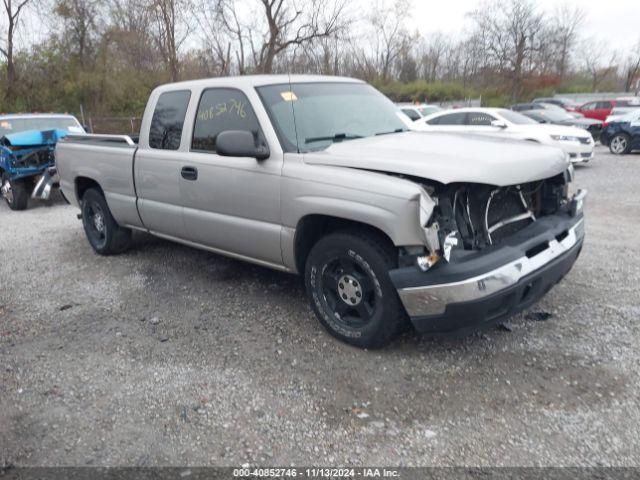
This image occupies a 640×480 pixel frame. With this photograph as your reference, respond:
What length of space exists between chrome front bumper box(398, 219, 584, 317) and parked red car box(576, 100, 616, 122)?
79.8 ft

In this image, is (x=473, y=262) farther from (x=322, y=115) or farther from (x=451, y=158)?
(x=322, y=115)

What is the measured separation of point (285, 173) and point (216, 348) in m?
1.39

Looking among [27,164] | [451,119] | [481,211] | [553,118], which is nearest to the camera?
[481,211]

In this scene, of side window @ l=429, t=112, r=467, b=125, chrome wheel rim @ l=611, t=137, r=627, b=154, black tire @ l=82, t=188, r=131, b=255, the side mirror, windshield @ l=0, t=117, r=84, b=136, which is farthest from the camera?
chrome wheel rim @ l=611, t=137, r=627, b=154

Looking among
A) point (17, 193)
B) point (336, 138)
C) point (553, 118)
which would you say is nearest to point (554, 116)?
point (553, 118)

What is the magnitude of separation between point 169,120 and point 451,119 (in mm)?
9737

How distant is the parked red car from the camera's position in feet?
79.6

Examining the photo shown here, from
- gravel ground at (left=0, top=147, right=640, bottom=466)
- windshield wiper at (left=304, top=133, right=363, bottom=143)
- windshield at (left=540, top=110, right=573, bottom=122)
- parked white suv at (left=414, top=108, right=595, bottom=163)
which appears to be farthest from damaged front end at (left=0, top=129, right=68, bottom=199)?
windshield at (left=540, top=110, right=573, bottom=122)

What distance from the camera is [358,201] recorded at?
345 centimetres

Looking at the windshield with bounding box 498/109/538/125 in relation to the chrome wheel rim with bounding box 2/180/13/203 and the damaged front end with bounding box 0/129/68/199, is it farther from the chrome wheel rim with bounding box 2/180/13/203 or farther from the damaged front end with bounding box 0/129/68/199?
the chrome wheel rim with bounding box 2/180/13/203

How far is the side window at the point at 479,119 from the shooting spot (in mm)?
12857

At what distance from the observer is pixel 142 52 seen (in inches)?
1139

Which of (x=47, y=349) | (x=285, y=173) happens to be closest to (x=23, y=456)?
(x=47, y=349)

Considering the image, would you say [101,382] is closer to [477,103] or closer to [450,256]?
[450,256]
